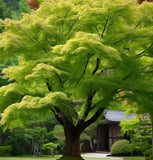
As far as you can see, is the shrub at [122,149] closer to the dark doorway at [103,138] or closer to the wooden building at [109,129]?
the wooden building at [109,129]

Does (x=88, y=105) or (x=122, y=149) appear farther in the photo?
(x=122, y=149)

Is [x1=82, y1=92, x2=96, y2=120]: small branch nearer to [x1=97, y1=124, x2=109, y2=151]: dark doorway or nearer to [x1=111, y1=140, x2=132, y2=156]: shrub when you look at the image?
[x1=111, y1=140, x2=132, y2=156]: shrub

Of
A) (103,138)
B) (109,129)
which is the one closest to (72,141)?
(109,129)

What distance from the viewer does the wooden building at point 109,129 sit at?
26.0m

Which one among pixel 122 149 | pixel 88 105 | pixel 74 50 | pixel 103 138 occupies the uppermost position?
pixel 74 50

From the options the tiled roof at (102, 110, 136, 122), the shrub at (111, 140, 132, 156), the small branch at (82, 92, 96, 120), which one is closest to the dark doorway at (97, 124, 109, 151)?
the tiled roof at (102, 110, 136, 122)

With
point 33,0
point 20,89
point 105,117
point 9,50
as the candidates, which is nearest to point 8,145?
point 105,117

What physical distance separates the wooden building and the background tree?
12.9 m

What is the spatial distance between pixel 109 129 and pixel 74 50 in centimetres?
1912

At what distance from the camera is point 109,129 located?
2802 centimetres

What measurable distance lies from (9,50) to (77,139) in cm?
588

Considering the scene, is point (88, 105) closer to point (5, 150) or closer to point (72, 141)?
point (72, 141)

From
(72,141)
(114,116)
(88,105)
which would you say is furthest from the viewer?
(114,116)

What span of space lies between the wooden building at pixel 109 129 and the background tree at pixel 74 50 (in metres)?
12.9
